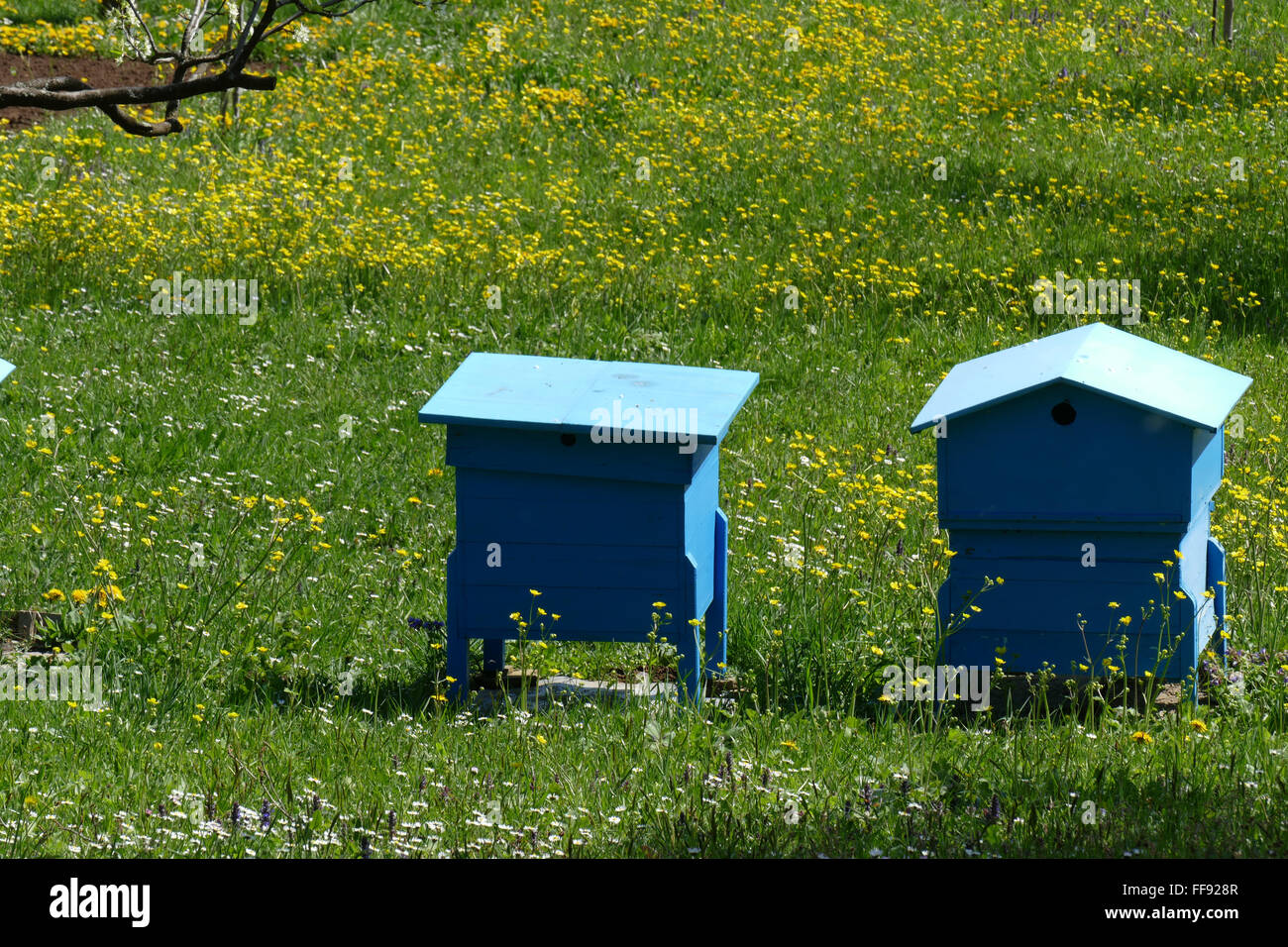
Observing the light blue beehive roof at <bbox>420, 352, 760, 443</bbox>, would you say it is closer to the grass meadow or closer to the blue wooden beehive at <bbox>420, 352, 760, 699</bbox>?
the blue wooden beehive at <bbox>420, 352, 760, 699</bbox>

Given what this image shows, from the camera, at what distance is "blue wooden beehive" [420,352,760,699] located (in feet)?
16.7

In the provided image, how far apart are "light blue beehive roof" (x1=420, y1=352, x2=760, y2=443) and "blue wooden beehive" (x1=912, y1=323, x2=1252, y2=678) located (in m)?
0.77

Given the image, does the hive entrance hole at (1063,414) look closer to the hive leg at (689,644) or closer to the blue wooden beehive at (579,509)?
the blue wooden beehive at (579,509)

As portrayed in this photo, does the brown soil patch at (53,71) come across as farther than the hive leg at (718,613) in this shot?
Yes

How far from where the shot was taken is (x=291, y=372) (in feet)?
30.2

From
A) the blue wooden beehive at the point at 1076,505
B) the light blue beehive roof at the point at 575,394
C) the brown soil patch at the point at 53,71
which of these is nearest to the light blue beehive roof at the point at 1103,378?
the blue wooden beehive at the point at 1076,505

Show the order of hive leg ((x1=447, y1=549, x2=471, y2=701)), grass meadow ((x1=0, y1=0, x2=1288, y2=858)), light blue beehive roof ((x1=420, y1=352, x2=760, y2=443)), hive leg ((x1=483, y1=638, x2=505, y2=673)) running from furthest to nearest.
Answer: hive leg ((x1=483, y1=638, x2=505, y2=673)) < hive leg ((x1=447, y1=549, x2=471, y2=701)) < light blue beehive roof ((x1=420, y1=352, x2=760, y2=443)) < grass meadow ((x1=0, y1=0, x2=1288, y2=858))

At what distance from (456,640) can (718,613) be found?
3.37ft

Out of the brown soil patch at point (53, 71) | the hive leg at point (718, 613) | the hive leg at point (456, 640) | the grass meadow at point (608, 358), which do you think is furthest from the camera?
the brown soil patch at point (53, 71)

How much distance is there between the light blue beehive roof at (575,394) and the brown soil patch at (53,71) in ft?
33.0

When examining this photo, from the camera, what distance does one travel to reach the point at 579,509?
5.21m

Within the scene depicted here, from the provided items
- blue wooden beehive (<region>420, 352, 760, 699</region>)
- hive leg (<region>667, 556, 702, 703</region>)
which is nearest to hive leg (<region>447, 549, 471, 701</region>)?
blue wooden beehive (<region>420, 352, 760, 699</region>)

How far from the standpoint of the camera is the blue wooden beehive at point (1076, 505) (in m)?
4.96

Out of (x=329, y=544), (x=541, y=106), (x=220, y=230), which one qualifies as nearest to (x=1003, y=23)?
(x=541, y=106)
